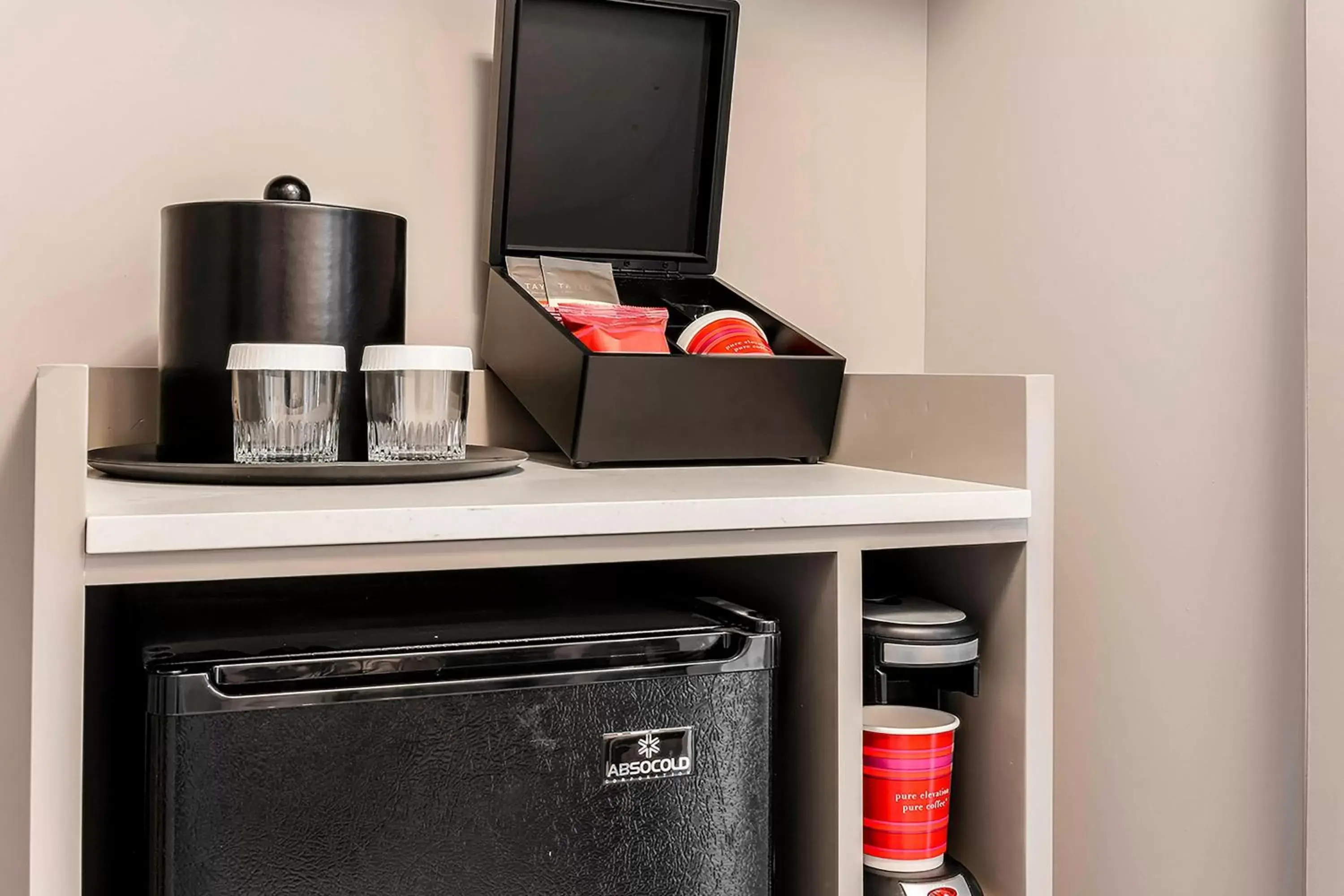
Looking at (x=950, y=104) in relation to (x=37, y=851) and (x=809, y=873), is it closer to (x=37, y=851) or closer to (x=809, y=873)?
(x=809, y=873)

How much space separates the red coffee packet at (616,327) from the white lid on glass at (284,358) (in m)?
0.31

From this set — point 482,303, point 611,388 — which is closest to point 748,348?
point 611,388

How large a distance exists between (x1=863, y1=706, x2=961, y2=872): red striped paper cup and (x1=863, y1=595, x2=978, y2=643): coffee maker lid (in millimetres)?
82

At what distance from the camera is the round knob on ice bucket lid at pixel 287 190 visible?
3.55ft

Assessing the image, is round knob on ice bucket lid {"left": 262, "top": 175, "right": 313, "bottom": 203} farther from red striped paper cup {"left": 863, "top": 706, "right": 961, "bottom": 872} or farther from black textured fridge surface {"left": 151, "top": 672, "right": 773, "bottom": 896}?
red striped paper cup {"left": 863, "top": 706, "right": 961, "bottom": 872}

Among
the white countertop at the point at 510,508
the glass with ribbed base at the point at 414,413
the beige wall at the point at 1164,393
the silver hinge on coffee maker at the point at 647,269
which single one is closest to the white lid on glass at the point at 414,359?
the glass with ribbed base at the point at 414,413

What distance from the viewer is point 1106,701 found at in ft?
4.22

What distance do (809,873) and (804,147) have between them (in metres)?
0.96

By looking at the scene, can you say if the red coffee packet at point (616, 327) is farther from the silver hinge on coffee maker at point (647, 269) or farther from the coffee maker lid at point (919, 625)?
the coffee maker lid at point (919, 625)

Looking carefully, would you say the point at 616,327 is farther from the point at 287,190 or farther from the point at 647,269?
the point at 287,190

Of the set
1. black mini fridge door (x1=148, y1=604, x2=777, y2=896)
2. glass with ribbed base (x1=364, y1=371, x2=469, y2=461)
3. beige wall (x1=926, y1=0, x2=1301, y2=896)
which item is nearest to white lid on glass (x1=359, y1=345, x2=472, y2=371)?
glass with ribbed base (x1=364, y1=371, x2=469, y2=461)

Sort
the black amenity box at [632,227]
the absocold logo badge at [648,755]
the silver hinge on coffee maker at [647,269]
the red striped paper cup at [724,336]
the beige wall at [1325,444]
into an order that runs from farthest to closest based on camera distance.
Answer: the silver hinge on coffee maker at [647,269]
the red striped paper cup at [724,336]
the black amenity box at [632,227]
the beige wall at [1325,444]
the absocold logo badge at [648,755]

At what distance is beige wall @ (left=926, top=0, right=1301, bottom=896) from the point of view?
108 cm

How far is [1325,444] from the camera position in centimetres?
100
